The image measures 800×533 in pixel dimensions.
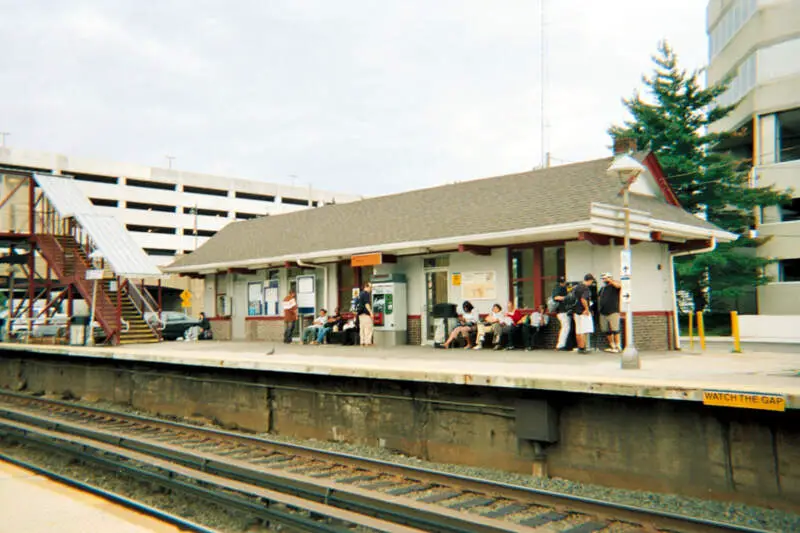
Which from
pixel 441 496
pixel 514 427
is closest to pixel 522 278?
pixel 514 427

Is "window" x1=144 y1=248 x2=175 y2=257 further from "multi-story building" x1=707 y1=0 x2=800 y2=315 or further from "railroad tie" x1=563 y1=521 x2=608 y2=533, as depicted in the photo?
"railroad tie" x1=563 y1=521 x2=608 y2=533

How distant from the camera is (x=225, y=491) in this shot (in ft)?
27.1

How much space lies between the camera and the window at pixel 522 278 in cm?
1566

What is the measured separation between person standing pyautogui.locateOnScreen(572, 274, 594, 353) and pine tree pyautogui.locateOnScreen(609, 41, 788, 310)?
16782 mm

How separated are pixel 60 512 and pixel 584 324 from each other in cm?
1013

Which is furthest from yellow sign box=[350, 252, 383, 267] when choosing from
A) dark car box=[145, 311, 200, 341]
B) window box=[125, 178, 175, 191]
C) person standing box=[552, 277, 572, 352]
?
window box=[125, 178, 175, 191]

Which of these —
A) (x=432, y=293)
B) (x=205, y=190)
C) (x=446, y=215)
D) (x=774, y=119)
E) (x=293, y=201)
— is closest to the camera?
(x=432, y=293)

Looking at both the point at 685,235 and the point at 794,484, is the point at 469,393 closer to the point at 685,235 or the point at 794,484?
the point at 794,484

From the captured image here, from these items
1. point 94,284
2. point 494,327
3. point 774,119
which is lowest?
point 494,327

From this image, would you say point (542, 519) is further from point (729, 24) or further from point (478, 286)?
point (729, 24)

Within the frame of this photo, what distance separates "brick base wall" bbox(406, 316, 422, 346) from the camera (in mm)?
17766

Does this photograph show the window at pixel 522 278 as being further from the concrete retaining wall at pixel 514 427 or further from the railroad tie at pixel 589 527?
the railroad tie at pixel 589 527

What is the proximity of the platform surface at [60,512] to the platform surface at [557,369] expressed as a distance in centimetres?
395

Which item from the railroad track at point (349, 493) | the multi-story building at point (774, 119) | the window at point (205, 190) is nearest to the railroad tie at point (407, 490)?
the railroad track at point (349, 493)
